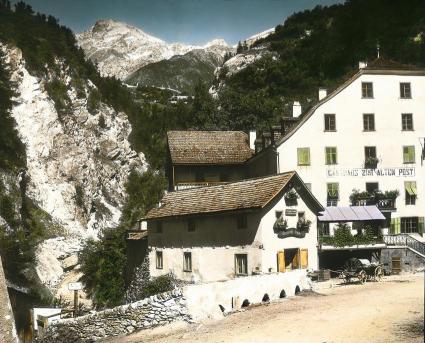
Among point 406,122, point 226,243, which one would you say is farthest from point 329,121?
point 226,243

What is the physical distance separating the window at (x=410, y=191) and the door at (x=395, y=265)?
6914 millimetres

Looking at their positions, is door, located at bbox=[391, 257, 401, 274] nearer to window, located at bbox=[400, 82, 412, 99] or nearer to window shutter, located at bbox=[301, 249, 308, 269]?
window shutter, located at bbox=[301, 249, 308, 269]

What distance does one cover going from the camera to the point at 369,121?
135ft

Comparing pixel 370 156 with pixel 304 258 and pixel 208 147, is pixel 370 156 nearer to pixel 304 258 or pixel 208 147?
pixel 304 258

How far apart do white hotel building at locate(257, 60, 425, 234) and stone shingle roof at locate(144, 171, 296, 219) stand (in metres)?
7.25

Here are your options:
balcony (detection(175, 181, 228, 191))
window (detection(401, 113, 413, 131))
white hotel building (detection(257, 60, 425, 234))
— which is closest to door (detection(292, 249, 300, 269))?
white hotel building (detection(257, 60, 425, 234))

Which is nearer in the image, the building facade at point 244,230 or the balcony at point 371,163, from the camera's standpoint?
the building facade at point 244,230

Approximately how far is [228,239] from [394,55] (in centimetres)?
4623

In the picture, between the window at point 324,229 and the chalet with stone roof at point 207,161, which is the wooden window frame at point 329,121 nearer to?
the chalet with stone roof at point 207,161

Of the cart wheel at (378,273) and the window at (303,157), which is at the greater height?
the window at (303,157)

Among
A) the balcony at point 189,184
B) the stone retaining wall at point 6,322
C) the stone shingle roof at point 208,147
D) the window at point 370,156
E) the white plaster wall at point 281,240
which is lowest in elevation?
the stone retaining wall at point 6,322

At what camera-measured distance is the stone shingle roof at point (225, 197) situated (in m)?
31.6

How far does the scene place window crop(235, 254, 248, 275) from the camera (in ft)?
104

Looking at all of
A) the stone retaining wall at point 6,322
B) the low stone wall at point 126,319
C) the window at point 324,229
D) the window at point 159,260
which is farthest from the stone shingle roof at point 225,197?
the stone retaining wall at point 6,322
